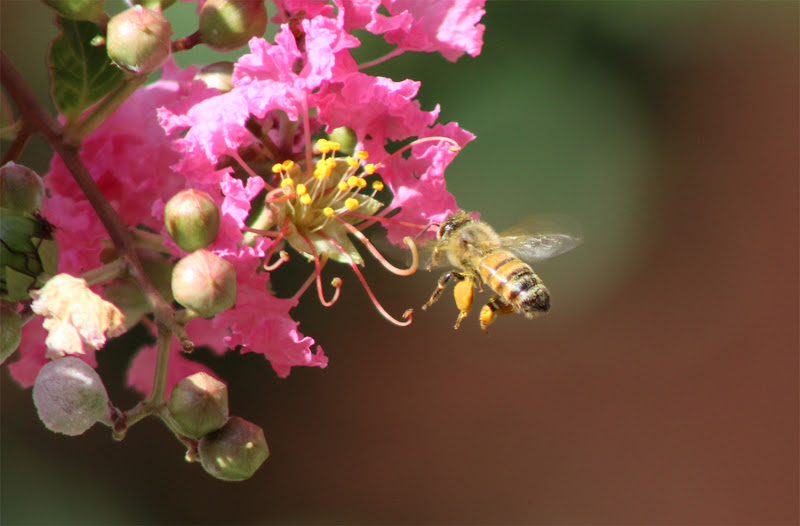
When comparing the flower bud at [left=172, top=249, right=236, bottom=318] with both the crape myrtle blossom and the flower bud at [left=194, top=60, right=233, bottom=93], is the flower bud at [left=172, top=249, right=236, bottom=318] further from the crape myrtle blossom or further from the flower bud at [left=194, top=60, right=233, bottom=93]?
the flower bud at [left=194, top=60, right=233, bottom=93]

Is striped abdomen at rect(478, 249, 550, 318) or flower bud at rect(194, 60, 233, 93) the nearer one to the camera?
flower bud at rect(194, 60, 233, 93)

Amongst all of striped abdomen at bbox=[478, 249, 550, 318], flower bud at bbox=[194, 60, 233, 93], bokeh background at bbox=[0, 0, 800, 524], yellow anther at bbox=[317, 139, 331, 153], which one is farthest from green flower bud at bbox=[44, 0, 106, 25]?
bokeh background at bbox=[0, 0, 800, 524]

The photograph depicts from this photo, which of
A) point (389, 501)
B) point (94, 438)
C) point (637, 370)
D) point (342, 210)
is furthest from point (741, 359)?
point (342, 210)

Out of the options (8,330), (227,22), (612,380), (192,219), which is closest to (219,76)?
(227,22)

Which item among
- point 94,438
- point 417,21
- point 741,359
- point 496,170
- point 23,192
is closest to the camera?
point 23,192

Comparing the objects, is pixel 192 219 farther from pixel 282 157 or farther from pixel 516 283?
pixel 516 283

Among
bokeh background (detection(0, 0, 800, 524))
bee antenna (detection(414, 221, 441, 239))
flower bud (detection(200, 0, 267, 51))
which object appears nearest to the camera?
flower bud (detection(200, 0, 267, 51))

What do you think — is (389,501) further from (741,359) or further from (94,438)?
(741,359)
